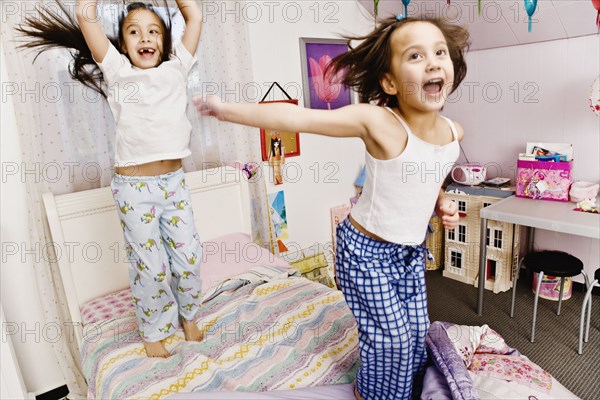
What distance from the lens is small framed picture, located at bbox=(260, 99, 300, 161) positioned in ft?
8.19

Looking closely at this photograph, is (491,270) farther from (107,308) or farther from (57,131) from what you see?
(57,131)

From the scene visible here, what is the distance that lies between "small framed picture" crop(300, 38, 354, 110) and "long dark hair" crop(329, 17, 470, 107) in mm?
1462

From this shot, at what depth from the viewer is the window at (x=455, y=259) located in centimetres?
286

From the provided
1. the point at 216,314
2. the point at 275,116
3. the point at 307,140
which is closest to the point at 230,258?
A: the point at 216,314

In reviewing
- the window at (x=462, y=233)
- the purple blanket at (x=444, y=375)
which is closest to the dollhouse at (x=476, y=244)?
the window at (x=462, y=233)

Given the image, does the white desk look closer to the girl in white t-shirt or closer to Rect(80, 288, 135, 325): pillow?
the girl in white t-shirt

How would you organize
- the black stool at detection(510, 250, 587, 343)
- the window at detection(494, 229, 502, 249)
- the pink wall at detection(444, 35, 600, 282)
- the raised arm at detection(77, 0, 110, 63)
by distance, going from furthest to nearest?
the window at detection(494, 229, 502, 249)
the pink wall at detection(444, 35, 600, 282)
the black stool at detection(510, 250, 587, 343)
the raised arm at detection(77, 0, 110, 63)

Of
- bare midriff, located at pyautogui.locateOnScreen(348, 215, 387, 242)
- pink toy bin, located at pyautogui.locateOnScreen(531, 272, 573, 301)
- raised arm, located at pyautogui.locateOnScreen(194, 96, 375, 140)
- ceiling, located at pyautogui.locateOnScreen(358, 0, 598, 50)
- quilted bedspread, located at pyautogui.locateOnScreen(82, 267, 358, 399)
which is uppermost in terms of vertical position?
ceiling, located at pyautogui.locateOnScreen(358, 0, 598, 50)

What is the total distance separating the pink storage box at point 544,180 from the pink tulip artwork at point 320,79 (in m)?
1.13

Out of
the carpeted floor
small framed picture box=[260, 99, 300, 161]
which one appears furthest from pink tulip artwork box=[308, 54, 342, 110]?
the carpeted floor

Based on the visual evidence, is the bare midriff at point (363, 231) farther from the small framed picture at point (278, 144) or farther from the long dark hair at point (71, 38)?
the small framed picture at point (278, 144)

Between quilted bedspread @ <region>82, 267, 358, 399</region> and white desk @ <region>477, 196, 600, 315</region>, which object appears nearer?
quilted bedspread @ <region>82, 267, 358, 399</region>

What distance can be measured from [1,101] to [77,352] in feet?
3.49

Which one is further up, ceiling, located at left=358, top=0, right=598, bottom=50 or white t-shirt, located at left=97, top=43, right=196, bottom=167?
ceiling, located at left=358, top=0, right=598, bottom=50
